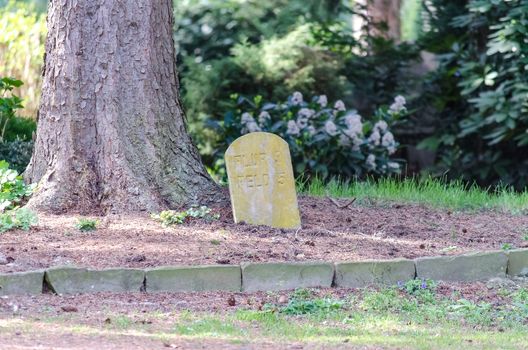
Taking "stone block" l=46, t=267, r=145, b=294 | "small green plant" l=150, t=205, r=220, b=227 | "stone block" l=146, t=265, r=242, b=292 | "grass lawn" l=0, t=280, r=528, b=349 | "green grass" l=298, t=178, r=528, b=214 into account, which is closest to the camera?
"grass lawn" l=0, t=280, r=528, b=349

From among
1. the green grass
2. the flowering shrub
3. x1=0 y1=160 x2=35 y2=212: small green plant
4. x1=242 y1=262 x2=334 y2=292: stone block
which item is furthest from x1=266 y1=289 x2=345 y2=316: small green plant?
the flowering shrub

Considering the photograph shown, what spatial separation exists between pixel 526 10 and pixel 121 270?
709 cm

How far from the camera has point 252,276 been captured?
621 centimetres

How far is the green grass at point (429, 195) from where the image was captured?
891 cm

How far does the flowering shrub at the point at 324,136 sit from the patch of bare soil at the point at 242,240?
291 cm

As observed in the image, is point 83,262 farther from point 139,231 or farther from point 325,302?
point 325,302

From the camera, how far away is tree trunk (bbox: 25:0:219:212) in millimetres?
7488

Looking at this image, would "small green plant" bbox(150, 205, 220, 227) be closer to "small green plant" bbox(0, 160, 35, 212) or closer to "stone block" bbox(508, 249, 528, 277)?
"small green plant" bbox(0, 160, 35, 212)

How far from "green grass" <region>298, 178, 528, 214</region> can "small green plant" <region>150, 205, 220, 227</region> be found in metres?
1.91

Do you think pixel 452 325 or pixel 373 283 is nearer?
pixel 452 325

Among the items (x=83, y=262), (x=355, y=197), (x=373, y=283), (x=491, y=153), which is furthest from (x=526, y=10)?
(x=83, y=262)

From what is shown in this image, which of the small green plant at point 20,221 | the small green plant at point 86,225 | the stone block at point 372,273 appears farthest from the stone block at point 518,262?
the small green plant at point 20,221

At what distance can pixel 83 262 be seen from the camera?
20.5 feet

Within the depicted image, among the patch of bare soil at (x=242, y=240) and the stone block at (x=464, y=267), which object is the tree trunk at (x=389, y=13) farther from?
the stone block at (x=464, y=267)
